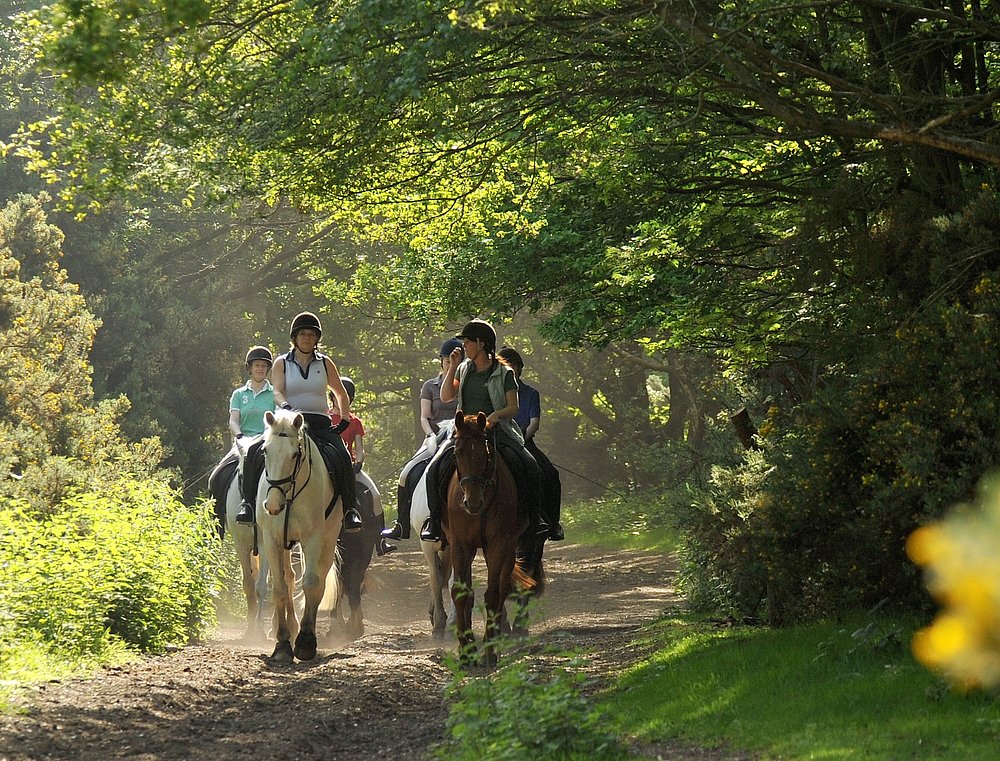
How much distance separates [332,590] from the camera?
14969 mm

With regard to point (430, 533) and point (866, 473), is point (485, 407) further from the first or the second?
point (866, 473)

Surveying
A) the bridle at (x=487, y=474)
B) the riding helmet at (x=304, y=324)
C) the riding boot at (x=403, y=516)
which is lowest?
the riding boot at (x=403, y=516)

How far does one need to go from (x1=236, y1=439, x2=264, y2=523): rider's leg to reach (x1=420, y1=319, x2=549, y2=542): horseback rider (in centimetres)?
188

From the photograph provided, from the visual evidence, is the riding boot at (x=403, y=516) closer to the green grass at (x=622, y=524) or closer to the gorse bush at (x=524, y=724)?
the gorse bush at (x=524, y=724)

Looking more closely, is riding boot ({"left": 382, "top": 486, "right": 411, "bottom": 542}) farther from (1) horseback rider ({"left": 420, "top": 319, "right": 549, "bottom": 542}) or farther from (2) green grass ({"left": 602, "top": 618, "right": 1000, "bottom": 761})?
(2) green grass ({"left": 602, "top": 618, "right": 1000, "bottom": 761})

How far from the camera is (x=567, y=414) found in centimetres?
5434

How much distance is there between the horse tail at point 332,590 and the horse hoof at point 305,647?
6.17 feet

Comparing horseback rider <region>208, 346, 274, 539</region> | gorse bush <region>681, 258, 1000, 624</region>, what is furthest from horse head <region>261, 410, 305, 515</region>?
gorse bush <region>681, 258, 1000, 624</region>

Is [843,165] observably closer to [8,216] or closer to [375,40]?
[375,40]

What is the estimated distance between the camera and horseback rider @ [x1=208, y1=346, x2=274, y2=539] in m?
15.7

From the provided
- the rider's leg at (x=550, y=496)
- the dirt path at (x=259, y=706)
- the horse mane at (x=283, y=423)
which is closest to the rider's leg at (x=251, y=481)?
the horse mane at (x=283, y=423)

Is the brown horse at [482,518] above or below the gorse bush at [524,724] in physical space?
above

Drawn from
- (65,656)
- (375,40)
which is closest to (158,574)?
(65,656)

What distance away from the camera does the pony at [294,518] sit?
39.9 ft
